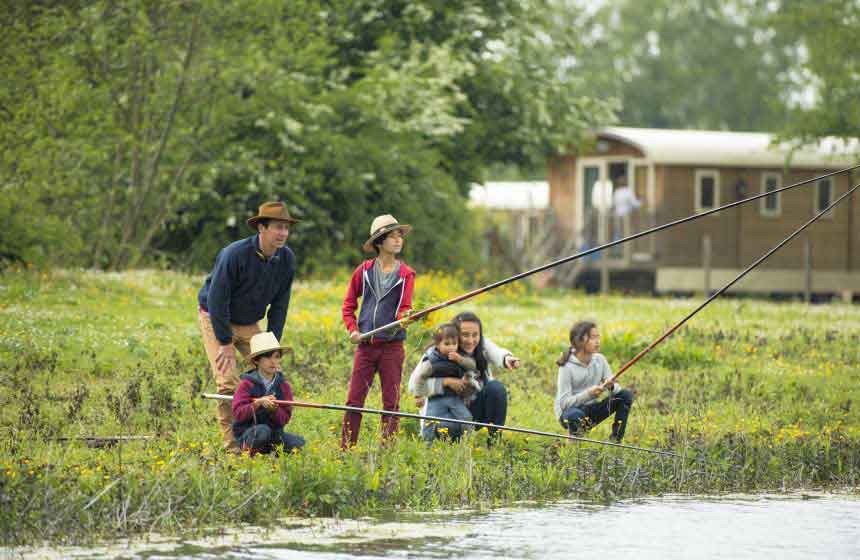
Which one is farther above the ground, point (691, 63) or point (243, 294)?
point (691, 63)

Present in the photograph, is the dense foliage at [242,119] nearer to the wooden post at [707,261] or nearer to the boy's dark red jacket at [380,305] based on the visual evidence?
the wooden post at [707,261]

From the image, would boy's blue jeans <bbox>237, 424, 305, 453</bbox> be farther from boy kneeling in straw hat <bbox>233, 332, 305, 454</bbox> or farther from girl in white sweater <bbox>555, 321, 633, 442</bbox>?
girl in white sweater <bbox>555, 321, 633, 442</bbox>

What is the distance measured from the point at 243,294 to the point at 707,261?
2573 centimetres

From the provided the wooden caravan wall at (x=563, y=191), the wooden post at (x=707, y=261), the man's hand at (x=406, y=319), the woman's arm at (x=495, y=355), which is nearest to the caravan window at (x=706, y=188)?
the wooden post at (x=707, y=261)

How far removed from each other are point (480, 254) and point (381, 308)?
21.8 meters

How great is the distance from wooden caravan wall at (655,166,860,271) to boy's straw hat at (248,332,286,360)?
27.3 meters

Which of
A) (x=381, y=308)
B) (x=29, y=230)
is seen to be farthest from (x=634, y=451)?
(x=29, y=230)

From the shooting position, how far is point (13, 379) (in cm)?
1340

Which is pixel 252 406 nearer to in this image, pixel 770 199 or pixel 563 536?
pixel 563 536

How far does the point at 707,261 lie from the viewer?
35250mm

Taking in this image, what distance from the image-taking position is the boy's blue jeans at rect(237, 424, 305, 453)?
1015 centimetres

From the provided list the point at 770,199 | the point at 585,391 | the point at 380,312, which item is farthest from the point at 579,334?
the point at 770,199

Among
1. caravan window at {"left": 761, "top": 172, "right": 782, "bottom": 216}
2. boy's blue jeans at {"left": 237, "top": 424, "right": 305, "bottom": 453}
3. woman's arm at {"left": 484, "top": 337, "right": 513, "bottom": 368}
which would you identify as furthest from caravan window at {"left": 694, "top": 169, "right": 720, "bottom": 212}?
boy's blue jeans at {"left": 237, "top": 424, "right": 305, "bottom": 453}

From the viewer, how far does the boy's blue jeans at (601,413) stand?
38.5ft
